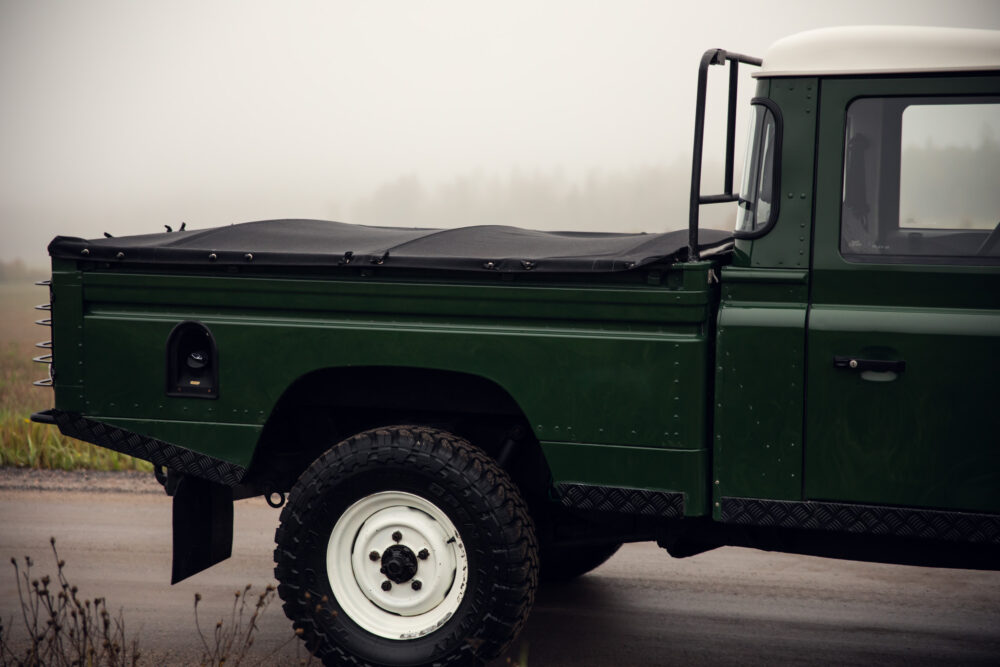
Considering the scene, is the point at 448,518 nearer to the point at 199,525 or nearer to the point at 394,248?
the point at 394,248

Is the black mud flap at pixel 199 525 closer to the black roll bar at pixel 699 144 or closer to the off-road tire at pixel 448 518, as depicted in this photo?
the off-road tire at pixel 448 518

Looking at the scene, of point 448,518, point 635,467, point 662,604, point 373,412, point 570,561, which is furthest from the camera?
point 570,561

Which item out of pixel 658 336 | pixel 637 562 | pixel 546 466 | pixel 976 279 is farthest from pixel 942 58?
pixel 637 562

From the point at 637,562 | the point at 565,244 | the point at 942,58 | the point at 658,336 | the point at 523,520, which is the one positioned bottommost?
the point at 637,562

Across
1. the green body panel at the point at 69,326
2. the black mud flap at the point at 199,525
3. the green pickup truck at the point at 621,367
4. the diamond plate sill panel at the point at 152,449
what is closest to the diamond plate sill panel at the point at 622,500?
the green pickup truck at the point at 621,367

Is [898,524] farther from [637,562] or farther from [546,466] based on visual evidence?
[637,562]

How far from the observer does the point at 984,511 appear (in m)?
3.79

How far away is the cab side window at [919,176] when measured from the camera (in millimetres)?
3889

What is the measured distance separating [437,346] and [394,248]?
1.57 feet

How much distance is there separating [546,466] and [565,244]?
923mm

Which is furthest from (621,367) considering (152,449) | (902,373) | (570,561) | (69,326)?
(69,326)

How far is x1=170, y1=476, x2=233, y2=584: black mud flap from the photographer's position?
4.73 m

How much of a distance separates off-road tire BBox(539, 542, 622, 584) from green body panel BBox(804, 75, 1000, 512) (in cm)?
191

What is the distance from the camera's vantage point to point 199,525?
15.8ft
